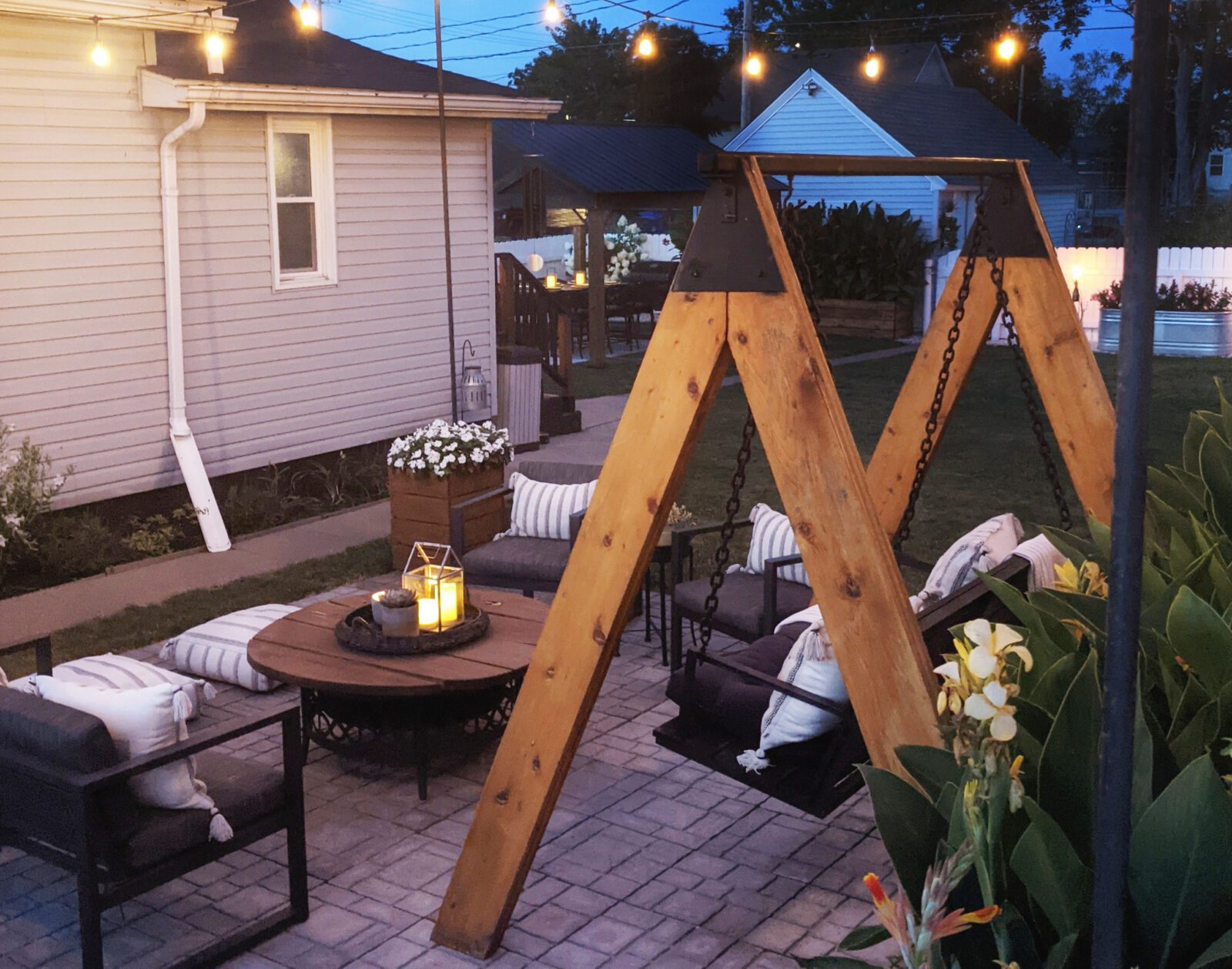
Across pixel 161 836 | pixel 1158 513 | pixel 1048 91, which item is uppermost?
pixel 1048 91

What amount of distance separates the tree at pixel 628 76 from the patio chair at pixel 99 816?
95.1ft

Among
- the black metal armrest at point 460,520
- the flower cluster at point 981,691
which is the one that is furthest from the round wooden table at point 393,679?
the flower cluster at point 981,691

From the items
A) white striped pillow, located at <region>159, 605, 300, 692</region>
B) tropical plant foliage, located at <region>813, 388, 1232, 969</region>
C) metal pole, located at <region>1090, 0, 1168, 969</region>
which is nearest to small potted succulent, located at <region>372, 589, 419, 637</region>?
white striped pillow, located at <region>159, 605, 300, 692</region>

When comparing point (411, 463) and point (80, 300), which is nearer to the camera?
point (411, 463)

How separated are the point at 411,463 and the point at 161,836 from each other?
4.58m

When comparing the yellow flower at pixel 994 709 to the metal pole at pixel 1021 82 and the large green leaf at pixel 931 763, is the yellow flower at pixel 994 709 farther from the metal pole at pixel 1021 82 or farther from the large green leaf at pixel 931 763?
the metal pole at pixel 1021 82

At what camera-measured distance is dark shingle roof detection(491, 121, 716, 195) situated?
20.4 metres

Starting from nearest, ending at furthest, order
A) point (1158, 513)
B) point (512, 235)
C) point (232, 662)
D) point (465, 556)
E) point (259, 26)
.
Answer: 1. point (1158, 513)
2. point (232, 662)
3. point (465, 556)
4. point (259, 26)
5. point (512, 235)

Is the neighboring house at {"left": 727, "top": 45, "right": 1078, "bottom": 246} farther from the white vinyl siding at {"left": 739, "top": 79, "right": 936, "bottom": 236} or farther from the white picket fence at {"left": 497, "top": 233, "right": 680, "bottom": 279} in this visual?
the white picket fence at {"left": 497, "top": 233, "right": 680, "bottom": 279}

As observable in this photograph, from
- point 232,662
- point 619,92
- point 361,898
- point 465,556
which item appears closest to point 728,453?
point 465,556

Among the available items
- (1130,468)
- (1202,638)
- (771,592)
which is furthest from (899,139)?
(1130,468)

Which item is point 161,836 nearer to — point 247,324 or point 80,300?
point 80,300

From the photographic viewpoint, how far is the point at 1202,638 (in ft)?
8.17

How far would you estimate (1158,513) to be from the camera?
375 centimetres
